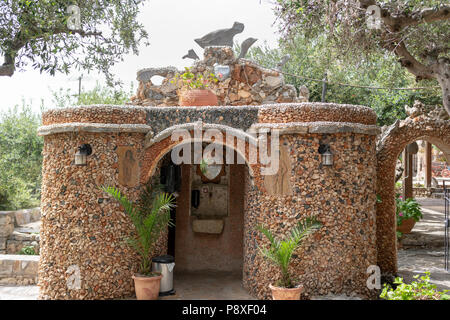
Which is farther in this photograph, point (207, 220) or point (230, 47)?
point (230, 47)

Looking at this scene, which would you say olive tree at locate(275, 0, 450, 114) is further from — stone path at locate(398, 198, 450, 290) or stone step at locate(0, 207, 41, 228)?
stone step at locate(0, 207, 41, 228)

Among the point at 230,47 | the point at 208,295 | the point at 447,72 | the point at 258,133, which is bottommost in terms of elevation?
the point at 208,295

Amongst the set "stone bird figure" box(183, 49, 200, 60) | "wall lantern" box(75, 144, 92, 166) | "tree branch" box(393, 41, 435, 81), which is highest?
"stone bird figure" box(183, 49, 200, 60)

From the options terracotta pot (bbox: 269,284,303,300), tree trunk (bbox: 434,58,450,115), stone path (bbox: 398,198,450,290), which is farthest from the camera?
stone path (bbox: 398,198,450,290)

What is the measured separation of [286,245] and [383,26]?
5.24 meters

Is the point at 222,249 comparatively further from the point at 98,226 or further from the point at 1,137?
the point at 1,137

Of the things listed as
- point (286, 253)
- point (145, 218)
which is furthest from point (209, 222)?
point (286, 253)

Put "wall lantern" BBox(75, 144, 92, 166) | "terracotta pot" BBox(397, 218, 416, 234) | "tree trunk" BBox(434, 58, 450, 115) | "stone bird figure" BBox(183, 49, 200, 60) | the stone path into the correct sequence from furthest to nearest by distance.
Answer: "terracotta pot" BBox(397, 218, 416, 234)
"stone bird figure" BBox(183, 49, 200, 60)
the stone path
"tree trunk" BBox(434, 58, 450, 115)
"wall lantern" BBox(75, 144, 92, 166)

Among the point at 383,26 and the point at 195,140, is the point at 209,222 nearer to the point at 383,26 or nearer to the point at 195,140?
the point at 195,140

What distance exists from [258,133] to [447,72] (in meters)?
4.31

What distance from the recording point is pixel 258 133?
7.45m

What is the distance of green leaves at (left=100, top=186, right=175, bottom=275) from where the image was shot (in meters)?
7.27

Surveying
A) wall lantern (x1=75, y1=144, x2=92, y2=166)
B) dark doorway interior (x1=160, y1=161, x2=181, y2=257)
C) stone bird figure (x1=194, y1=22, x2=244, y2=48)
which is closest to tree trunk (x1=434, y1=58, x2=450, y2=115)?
stone bird figure (x1=194, y1=22, x2=244, y2=48)
